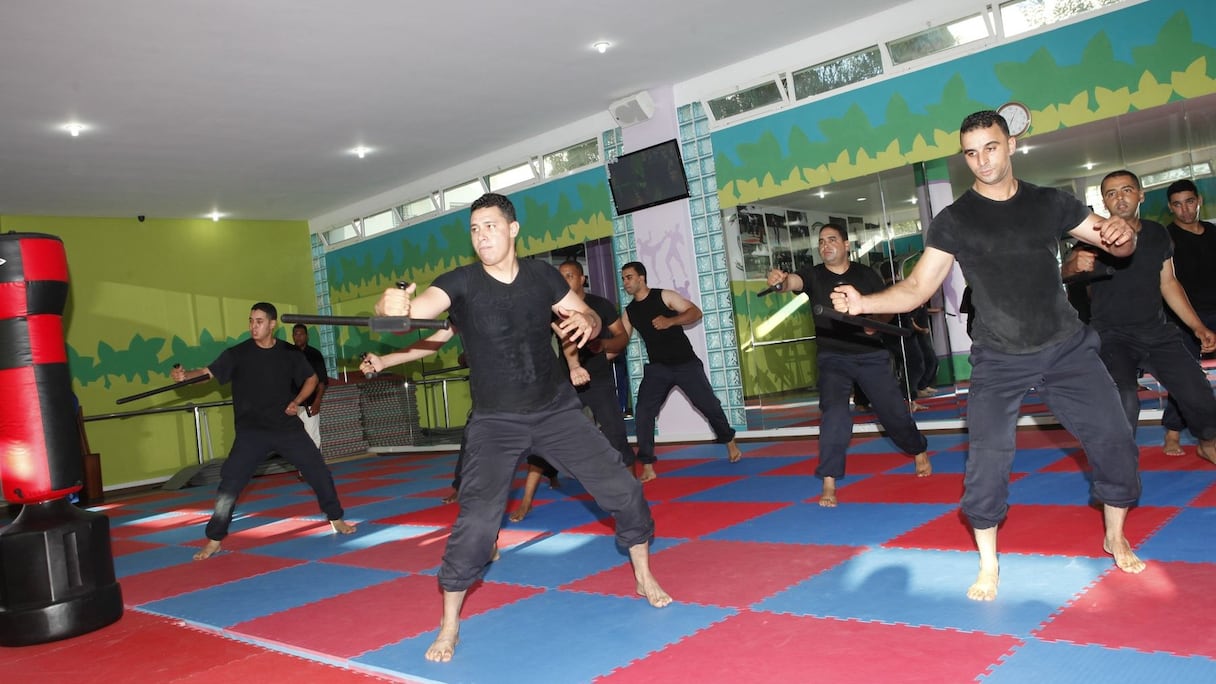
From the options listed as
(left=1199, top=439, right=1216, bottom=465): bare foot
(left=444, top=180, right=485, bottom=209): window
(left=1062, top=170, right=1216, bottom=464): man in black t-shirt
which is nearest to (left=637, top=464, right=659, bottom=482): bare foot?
(left=1062, top=170, right=1216, bottom=464): man in black t-shirt

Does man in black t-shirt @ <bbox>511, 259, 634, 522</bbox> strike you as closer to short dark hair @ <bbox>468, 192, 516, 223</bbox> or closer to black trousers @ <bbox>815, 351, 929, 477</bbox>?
black trousers @ <bbox>815, 351, 929, 477</bbox>

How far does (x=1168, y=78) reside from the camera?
6410mm

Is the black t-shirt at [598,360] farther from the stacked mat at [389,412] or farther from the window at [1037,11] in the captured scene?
the stacked mat at [389,412]

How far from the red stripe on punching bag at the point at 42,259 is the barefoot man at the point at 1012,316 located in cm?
374

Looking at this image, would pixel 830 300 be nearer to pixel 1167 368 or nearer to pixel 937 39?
pixel 1167 368

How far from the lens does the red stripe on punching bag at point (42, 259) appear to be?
4.16 m

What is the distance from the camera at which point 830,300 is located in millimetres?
5102

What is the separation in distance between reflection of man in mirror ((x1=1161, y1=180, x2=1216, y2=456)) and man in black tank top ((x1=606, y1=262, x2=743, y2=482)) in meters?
3.10

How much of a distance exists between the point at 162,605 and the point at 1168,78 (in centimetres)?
752

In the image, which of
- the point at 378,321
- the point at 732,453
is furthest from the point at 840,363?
the point at 378,321

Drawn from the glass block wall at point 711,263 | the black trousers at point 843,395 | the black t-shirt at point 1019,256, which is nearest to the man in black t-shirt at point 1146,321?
the black trousers at point 843,395

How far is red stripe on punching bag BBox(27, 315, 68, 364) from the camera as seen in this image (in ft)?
13.7

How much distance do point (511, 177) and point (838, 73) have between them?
4654 millimetres

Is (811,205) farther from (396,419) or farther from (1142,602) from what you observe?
(396,419)
